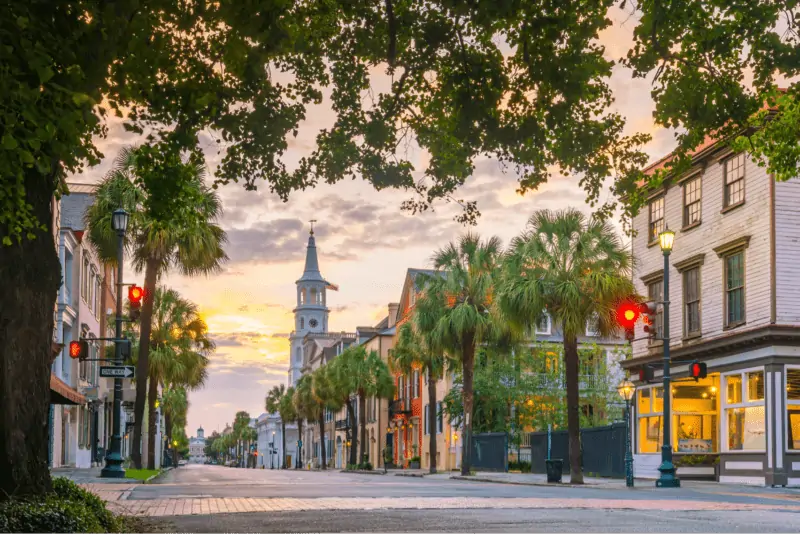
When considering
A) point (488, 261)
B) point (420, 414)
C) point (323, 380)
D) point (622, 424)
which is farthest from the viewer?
point (323, 380)

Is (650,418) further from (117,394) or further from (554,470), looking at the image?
(117,394)

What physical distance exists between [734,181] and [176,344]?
27.7 metres

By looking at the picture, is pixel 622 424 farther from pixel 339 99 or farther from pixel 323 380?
pixel 323 380

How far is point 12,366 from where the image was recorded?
32.6 ft

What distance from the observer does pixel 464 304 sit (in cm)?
4325

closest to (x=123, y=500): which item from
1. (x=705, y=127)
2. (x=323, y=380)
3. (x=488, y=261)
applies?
(x=705, y=127)

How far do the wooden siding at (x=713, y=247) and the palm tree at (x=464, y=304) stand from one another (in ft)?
22.1

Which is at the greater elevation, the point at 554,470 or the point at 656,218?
the point at 656,218

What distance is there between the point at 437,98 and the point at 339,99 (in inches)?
51.7

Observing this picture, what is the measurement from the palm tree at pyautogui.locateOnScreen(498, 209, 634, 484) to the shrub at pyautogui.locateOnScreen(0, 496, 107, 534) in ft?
79.7

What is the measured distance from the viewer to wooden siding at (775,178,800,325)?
29422 millimetres

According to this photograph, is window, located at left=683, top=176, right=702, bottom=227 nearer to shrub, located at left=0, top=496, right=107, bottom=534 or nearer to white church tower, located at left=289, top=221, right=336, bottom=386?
shrub, located at left=0, top=496, right=107, bottom=534

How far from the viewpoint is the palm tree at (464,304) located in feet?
141

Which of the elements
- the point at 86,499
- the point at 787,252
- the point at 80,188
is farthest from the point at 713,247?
the point at 80,188
